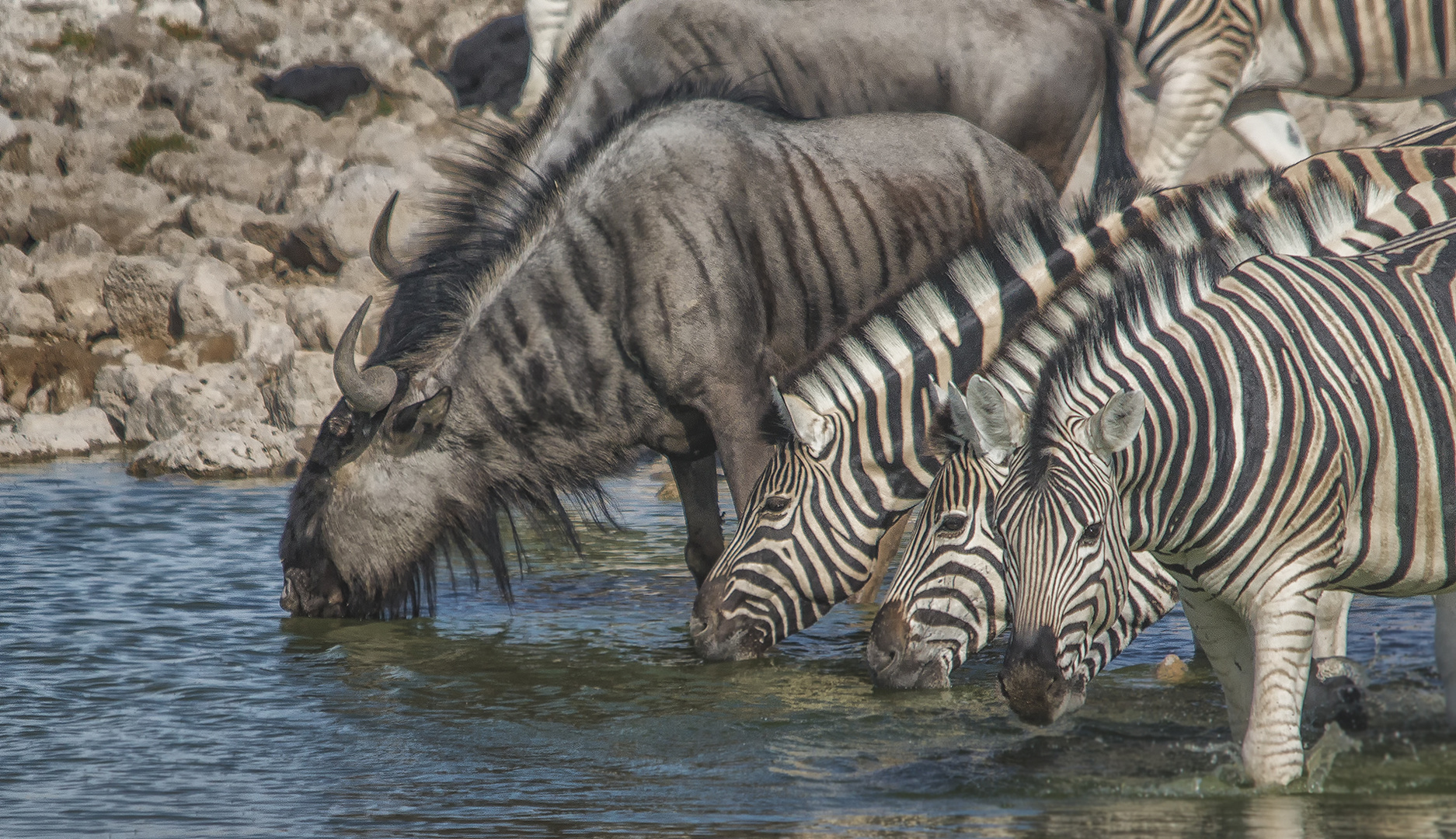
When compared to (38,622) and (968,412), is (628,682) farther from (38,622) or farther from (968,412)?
(38,622)

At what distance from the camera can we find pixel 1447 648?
18.8ft

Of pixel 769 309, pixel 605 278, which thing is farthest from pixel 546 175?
pixel 769 309

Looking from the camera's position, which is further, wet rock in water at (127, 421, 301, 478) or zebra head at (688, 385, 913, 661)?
wet rock in water at (127, 421, 301, 478)

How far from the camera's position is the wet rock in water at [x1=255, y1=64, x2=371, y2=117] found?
19797mm

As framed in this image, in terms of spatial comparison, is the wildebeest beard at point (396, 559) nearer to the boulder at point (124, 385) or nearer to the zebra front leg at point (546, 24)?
the boulder at point (124, 385)

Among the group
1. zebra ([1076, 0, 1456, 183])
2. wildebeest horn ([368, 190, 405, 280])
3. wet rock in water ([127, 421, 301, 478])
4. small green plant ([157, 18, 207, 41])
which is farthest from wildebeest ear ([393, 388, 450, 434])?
small green plant ([157, 18, 207, 41])

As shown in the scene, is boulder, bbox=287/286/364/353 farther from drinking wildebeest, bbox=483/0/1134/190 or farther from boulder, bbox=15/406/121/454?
drinking wildebeest, bbox=483/0/1134/190

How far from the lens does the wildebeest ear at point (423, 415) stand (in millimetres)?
7430

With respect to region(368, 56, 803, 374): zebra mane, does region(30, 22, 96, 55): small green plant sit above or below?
above

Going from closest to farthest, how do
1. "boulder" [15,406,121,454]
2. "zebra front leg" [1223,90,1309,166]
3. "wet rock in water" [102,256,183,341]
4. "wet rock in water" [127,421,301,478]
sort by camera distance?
"zebra front leg" [1223,90,1309,166] < "wet rock in water" [127,421,301,478] < "boulder" [15,406,121,454] < "wet rock in water" [102,256,183,341]

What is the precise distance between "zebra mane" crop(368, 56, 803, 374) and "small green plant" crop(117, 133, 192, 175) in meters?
11.3

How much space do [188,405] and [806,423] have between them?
7716 millimetres

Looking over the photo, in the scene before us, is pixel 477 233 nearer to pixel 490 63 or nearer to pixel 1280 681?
pixel 1280 681

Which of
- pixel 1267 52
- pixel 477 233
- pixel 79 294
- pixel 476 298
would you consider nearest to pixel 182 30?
pixel 79 294
